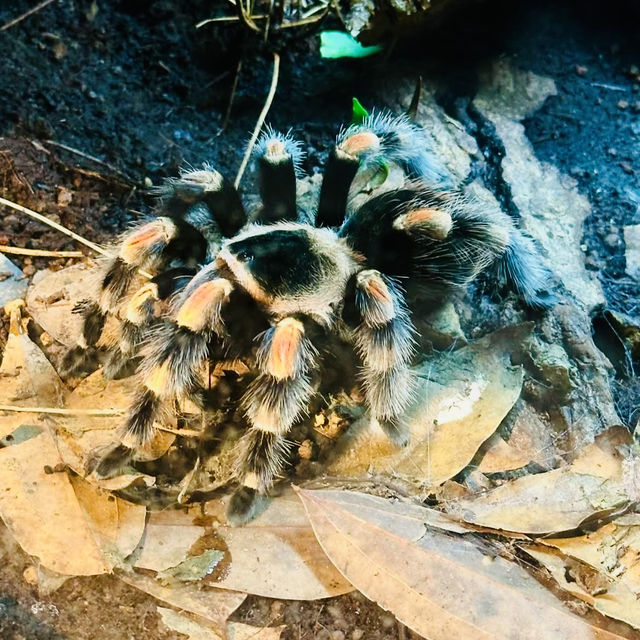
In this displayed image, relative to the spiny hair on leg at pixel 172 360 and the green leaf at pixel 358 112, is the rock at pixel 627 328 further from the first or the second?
the spiny hair on leg at pixel 172 360

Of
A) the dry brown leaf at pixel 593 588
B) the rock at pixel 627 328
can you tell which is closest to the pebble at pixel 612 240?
the rock at pixel 627 328

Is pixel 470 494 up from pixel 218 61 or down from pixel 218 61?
down

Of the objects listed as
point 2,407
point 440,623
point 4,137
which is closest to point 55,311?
point 2,407

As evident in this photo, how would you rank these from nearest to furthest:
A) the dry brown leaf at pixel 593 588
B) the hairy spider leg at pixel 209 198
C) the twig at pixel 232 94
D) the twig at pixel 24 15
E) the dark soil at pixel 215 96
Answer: the dry brown leaf at pixel 593 588, the hairy spider leg at pixel 209 198, the dark soil at pixel 215 96, the twig at pixel 24 15, the twig at pixel 232 94

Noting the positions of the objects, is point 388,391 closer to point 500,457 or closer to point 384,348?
point 384,348

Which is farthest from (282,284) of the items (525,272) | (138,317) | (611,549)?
(611,549)

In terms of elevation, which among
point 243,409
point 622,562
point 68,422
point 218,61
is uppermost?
point 218,61

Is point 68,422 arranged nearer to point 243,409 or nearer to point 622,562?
point 243,409
